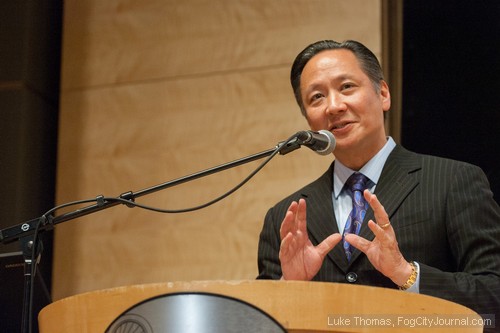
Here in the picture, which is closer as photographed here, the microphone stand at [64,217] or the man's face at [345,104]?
the microphone stand at [64,217]

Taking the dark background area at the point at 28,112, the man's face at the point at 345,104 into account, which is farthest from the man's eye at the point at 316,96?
the dark background area at the point at 28,112

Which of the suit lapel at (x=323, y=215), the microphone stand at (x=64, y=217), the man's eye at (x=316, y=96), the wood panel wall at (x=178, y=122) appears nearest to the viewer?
the microphone stand at (x=64, y=217)

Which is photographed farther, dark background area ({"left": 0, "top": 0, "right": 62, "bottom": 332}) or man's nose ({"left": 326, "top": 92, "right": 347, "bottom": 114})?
dark background area ({"left": 0, "top": 0, "right": 62, "bottom": 332})

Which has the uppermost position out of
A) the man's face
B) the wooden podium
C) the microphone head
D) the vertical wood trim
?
the vertical wood trim

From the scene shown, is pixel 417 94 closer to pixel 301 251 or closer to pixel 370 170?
pixel 370 170

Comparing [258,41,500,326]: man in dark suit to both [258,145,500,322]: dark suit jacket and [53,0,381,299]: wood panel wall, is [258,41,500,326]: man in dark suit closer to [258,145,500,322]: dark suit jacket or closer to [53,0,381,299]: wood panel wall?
[258,145,500,322]: dark suit jacket

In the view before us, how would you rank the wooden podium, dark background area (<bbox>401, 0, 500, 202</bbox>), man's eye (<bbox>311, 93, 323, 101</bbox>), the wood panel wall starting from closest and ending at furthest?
the wooden podium < man's eye (<bbox>311, 93, 323, 101</bbox>) < dark background area (<bbox>401, 0, 500, 202</bbox>) < the wood panel wall

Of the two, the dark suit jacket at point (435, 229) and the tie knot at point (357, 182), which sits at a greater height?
the tie knot at point (357, 182)

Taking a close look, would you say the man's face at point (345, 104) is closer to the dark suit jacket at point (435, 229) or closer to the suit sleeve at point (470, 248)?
the dark suit jacket at point (435, 229)

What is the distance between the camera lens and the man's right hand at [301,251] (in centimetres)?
183

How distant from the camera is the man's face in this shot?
2.35 meters

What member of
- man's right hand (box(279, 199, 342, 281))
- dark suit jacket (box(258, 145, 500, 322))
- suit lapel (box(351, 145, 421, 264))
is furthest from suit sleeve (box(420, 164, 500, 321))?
man's right hand (box(279, 199, 342, 281))

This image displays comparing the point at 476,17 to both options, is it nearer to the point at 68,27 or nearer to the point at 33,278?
the point at 68,27

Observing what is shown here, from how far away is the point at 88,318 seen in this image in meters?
1.42
